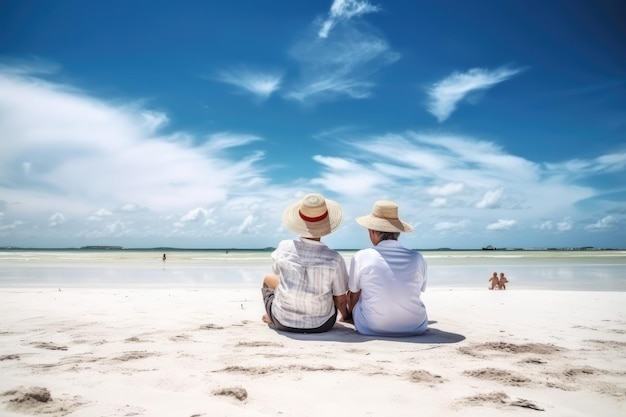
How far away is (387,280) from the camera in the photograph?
4750 mm

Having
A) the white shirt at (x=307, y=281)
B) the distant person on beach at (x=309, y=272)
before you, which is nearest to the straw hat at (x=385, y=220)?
the distant person on beach at (x=309, y=272)

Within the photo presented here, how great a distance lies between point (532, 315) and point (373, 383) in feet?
15.5

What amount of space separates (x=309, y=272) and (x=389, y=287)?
0.91 meters

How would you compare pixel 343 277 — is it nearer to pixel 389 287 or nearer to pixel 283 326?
pixel 389 287

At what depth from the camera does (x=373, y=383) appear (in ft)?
10.8

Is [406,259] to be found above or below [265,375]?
above

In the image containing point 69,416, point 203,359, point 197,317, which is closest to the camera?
Answer: point 69,416

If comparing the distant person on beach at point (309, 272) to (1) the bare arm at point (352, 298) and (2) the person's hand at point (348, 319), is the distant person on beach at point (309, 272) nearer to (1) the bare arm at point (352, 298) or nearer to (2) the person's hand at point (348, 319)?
(1) the bare arm at point (352, 298)

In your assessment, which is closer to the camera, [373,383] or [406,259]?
[373,383]

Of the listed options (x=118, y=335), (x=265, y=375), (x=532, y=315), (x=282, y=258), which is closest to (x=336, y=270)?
(x=282, y=258)

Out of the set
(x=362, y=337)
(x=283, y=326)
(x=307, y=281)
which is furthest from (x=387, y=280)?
(x=283, y=326)

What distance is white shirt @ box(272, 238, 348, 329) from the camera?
4.76 m

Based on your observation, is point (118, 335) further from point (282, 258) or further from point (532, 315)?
point (532, 315)

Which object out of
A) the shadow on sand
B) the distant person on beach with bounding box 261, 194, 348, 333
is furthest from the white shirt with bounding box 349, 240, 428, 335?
the distant person on beach with bounding box 261, 194, 348, 333
